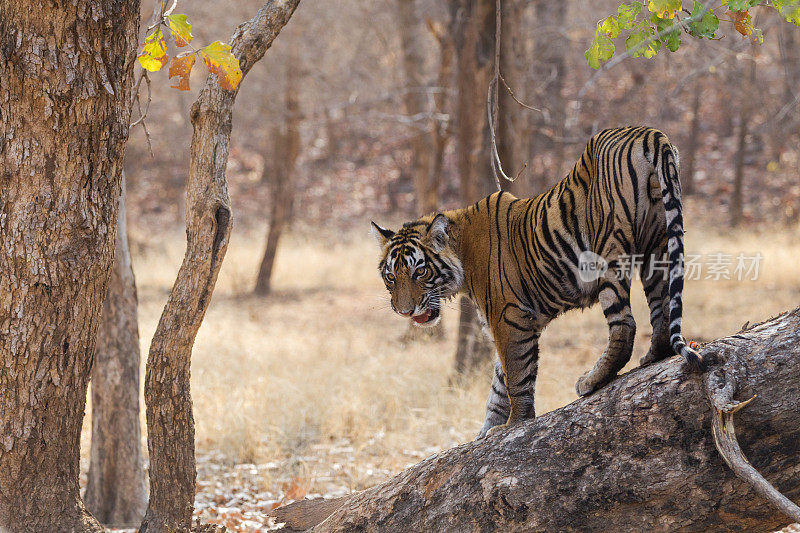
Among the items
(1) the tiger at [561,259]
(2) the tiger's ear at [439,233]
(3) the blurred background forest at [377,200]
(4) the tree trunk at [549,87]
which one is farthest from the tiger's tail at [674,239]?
(4) the tree trunk at [549,87]

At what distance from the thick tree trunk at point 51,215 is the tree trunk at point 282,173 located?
33.8 ft

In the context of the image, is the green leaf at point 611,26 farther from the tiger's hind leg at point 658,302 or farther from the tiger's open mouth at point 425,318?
the tiger's open mouth at point 425,318

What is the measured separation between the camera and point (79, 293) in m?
3.44

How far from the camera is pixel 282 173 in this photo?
14.7 metres

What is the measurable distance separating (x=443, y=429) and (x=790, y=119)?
10.6 meters

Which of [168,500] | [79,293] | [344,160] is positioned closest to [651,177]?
[79,293]

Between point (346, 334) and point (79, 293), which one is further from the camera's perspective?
point (346, 334)

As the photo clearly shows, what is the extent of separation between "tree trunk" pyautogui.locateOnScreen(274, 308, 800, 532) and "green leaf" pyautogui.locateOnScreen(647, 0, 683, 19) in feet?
4.27

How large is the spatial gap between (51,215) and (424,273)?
69.4 inches

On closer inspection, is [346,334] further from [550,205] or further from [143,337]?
[550,205]

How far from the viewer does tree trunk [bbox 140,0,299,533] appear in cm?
375

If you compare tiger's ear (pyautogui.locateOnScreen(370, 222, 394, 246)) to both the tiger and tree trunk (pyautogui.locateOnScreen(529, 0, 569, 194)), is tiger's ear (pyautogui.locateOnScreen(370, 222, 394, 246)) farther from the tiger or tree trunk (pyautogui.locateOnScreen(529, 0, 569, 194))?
tree trunk (pyautogui.locateOnScreen(529, 0, 569, 194))

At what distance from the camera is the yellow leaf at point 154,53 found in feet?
10.6

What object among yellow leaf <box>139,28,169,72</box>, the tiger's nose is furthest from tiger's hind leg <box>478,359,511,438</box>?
yellow leaf <box>139,28,169,72</box>
